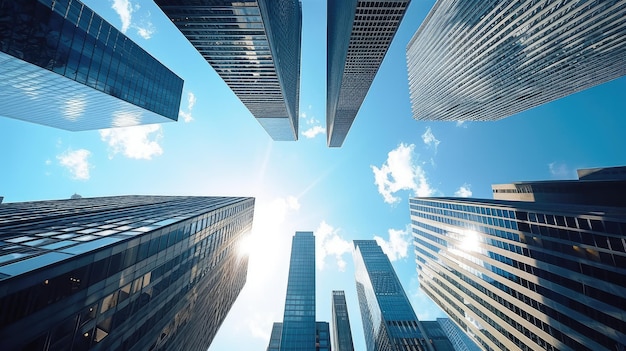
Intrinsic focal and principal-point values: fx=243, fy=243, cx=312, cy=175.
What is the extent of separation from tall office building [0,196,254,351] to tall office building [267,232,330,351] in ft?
206

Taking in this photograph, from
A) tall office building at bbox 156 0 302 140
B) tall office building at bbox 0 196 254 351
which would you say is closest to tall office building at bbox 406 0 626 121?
tall office building at bbox 156 0 302 140

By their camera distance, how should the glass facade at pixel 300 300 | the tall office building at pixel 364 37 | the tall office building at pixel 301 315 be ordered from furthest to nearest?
the tall office building at pixel 301 315 → the glass facade at pixel 300 300 → the tall office building at pixel 364 37

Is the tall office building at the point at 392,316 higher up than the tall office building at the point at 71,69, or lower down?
lower down

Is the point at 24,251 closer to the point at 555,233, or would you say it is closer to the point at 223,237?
the point at 223,237

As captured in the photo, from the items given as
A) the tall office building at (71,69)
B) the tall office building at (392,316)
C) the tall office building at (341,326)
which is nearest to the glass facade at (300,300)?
the tall office building at (341,326)

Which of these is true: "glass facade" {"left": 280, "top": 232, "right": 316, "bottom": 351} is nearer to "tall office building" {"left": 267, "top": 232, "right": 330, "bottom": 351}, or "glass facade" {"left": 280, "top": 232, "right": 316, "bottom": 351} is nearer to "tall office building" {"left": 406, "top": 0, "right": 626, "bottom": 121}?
"tall office building" {"left": 267, "top": 232, "right": 330, "bottom": 351}

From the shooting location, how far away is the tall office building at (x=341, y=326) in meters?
122

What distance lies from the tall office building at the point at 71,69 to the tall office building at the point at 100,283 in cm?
2846

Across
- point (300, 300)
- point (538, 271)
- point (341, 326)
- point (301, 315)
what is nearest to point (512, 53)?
point (538, 271)

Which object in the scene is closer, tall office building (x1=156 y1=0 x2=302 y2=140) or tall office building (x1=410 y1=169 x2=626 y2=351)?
tall office building (x1=410 y1=169 x2=626 y2=351)

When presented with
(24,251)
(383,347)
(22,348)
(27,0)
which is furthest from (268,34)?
(383,347)

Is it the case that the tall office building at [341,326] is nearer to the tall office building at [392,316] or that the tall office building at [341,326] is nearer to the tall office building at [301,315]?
the tall office building at [392,316]

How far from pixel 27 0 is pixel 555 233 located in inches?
3495

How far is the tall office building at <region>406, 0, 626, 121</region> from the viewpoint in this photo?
2719 inches
